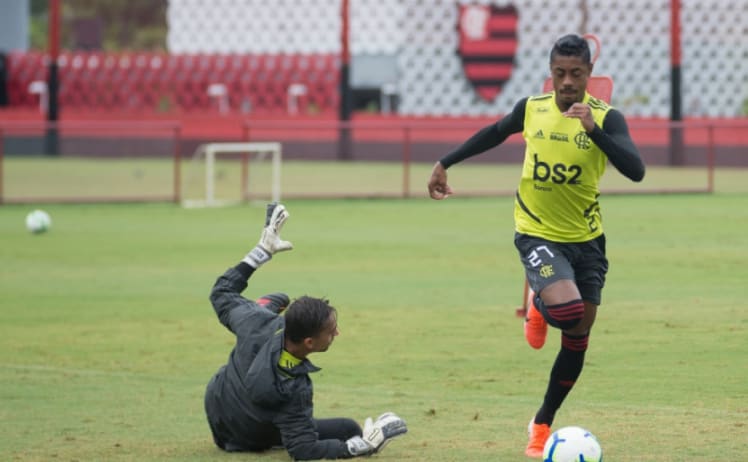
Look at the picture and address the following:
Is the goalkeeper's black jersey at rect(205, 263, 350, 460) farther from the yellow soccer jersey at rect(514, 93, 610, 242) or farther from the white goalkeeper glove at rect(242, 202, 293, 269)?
the yellow soccer jersey at rect(514, 93, 610, 242)

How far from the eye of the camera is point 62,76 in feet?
151

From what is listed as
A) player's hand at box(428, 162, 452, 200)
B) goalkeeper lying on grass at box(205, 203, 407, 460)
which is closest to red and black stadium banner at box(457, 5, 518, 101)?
player's hand at box(428, 162, 452, 200)

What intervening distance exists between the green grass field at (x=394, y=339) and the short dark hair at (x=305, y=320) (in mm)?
779

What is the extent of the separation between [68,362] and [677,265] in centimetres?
815

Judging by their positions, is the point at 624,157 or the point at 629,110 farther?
the point at 629,110

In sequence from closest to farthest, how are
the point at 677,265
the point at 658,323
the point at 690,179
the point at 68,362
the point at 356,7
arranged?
the point at 68,362
the point at 658,323
the point at 677,265
the point at 690,179
the point at 356,7

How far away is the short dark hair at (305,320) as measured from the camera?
755 cm

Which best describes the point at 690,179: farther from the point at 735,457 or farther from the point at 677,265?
the point at 735,457

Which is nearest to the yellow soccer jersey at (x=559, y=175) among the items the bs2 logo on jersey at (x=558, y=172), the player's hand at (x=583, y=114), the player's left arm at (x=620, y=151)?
the bs2 logo on jersey at (x=558, y=172)

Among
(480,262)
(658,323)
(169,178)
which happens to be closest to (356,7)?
(169,178)

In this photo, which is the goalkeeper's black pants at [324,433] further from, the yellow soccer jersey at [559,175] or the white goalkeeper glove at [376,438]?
the yellow soccer jersey at [559,175]

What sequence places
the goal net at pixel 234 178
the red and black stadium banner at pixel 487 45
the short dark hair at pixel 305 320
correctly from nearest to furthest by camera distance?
the short dark hair at pixel 305 320, the goal net at pixel 234 178, the red and black stadium banner at pixel 487 45

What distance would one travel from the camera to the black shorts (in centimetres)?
807

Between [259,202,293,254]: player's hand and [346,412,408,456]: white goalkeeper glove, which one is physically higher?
[259,202,293,254]: player's hand
